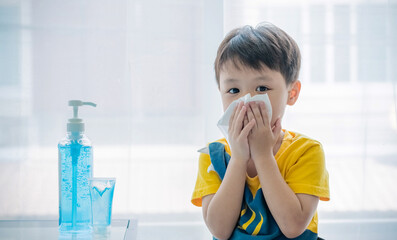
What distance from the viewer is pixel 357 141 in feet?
4.94

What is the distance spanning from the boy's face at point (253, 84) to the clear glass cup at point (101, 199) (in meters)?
0.31

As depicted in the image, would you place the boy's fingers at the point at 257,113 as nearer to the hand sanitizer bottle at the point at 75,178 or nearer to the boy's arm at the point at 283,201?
the boy's arm at the point at 283,201

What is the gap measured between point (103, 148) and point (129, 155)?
9 centimetres

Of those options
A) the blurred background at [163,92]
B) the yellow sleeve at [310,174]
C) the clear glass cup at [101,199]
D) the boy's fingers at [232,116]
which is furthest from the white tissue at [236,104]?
the blurred background at [163,92]

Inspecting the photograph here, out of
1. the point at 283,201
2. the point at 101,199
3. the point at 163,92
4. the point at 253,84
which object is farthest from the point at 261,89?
the point at 163,92

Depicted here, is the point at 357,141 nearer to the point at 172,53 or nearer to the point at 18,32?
the point at 172,53

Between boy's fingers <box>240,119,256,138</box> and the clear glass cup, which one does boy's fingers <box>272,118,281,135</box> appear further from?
the clear glass cup

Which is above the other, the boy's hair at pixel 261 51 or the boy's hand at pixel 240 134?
the boy's hair at pixel 261 51

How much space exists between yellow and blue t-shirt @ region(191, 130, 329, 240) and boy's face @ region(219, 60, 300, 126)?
83 mm

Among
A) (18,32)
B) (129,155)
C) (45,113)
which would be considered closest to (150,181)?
(129,155)

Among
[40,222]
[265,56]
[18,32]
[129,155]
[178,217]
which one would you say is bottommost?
[178,217]

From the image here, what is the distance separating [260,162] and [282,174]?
0.08m

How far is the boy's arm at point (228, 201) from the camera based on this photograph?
81 cm

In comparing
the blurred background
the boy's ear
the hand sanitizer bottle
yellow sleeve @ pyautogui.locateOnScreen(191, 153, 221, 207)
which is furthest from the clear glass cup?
the blurred background
